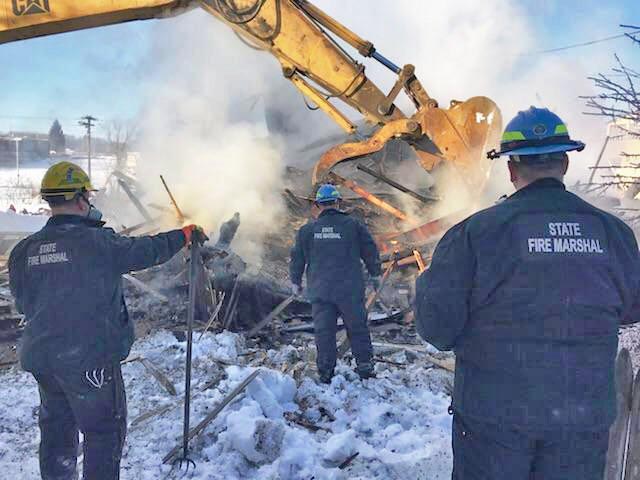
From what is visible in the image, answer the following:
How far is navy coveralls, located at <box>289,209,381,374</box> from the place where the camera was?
17.3 ft

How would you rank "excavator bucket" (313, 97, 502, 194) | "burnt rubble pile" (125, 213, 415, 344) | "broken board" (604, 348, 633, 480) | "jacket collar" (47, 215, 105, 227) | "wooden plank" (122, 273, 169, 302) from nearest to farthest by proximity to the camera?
"broken board" (604, 348, 633, 480) → "jacket collar" (47, 215, 105, 227) → "excavator bucket" (313, 97, 502, 194) → "burnt rubble pile" (125, 213, 415, 344) → "wooden plank" (122, 273, 169, 302)

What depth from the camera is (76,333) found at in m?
2.89

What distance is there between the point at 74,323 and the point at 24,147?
2752 inches

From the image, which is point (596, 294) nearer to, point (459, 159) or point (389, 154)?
point (459, 159)

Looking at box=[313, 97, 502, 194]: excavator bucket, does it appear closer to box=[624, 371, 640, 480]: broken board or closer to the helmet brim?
box=[624, 371, 640, 480]: broken board

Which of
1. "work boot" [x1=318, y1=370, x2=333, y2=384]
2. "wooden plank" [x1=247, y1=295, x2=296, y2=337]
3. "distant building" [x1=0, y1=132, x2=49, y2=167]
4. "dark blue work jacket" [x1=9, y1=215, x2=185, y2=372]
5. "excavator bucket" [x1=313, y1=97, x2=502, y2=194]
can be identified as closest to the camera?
"dark blue work jacket" [x1=9, y1=215, x2=185, y2=372]

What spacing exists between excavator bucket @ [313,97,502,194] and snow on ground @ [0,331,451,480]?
254 cm

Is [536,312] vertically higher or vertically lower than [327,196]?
lower

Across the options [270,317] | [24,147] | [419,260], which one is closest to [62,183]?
[270,317]

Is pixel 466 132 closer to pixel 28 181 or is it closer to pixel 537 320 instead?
pixel 537 320

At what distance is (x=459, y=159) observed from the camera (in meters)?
6.57

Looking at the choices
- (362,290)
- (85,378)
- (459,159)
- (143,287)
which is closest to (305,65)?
(459,159)

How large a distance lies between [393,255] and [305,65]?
Result: 117 inches

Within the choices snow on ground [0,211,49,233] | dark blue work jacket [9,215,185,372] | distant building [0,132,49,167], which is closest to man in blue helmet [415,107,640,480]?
dark blue work jacket [9,215,185,372]
